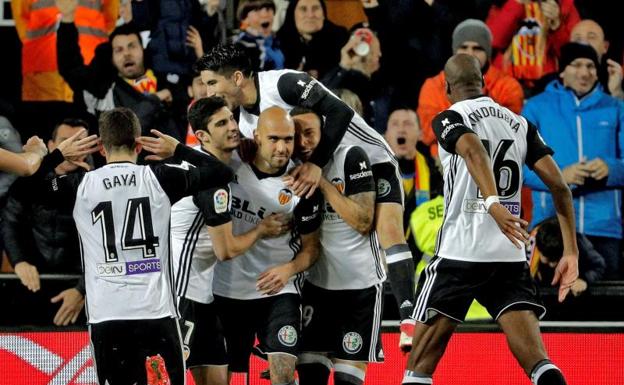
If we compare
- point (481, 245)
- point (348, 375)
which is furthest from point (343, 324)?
point (481, 245)

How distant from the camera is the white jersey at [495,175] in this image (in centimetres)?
563

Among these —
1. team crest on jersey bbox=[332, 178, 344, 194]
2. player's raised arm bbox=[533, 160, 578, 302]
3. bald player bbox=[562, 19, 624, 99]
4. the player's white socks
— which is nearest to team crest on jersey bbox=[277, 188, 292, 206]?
team crest on jersey bbox=[332, 178, 344, 194]

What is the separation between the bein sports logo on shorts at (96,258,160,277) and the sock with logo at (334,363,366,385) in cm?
149

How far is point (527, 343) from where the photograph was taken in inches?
216

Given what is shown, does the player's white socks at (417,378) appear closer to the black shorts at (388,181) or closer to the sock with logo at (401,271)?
the sock with logo at (401,271)

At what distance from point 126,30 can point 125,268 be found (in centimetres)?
406

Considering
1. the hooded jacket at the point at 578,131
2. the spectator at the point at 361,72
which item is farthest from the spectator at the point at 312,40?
the hooded jacket at the point at 578,131

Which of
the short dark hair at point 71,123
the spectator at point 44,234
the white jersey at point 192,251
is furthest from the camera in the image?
the short dark hair at point 71,123

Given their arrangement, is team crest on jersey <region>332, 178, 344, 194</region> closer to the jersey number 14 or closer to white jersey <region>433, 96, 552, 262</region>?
white jersey <region>433, 96, 552, 262</region>

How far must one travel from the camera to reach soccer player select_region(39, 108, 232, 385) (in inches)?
205

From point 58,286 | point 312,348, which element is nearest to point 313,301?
point 312,348

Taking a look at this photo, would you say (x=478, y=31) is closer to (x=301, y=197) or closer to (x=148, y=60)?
(x=148, y=60)

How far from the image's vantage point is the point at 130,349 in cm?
523

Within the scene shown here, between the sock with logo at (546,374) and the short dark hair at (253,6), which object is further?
the short dark hair at (253,6)
